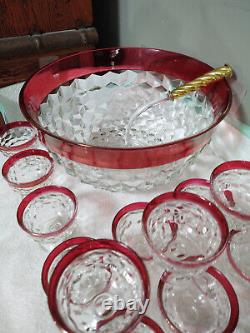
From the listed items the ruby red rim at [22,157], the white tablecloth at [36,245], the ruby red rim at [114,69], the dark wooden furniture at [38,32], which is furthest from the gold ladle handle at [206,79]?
the dark wooden furniture at [38,32]

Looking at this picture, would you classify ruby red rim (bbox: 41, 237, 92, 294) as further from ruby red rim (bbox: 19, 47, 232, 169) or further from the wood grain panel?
the wood grain panel

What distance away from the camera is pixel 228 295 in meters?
0.35

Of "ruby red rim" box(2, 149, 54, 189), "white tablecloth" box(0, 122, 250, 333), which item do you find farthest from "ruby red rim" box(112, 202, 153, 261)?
"ruby red rim" box(2, 149, 54, 189)

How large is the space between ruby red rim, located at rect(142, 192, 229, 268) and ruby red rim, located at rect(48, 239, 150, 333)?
0.02 metres

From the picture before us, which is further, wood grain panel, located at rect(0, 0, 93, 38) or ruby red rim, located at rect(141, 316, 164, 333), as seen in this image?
wood grain panel, located at rect(0, 0, 93, 38)

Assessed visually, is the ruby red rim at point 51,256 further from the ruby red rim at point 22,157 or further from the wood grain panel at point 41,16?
the wood grain panel at point 41,16

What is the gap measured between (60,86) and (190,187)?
260mm

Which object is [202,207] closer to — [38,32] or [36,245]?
[36,245]

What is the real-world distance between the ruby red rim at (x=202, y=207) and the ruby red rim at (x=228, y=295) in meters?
0.05

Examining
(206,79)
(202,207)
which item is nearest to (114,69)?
(206,79)

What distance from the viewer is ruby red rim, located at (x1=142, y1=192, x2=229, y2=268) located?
0.32m

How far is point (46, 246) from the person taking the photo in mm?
432

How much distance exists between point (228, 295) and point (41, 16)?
0.77m

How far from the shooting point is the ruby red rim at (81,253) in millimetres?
291
